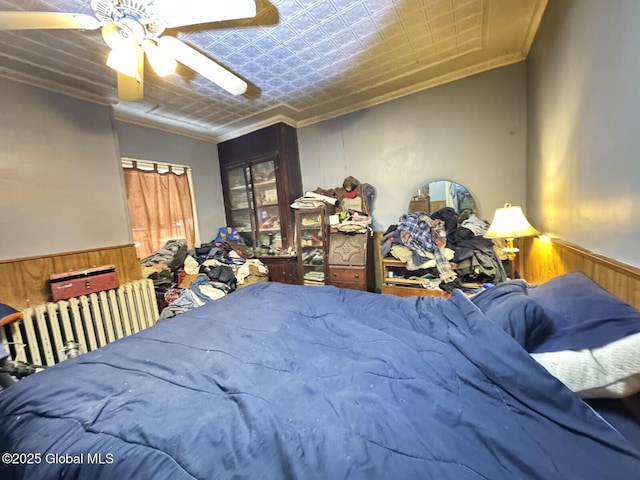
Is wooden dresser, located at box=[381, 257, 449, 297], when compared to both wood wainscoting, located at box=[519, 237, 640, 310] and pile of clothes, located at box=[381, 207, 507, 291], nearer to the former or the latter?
pile of clothes, located at box=[381, 207, 507, 291]

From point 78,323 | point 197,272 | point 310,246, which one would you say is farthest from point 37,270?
point 310,246

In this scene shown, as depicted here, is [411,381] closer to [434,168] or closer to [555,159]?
A: [555,159]

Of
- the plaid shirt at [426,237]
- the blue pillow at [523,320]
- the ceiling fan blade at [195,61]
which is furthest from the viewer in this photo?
the plaid shirt at [426,237]

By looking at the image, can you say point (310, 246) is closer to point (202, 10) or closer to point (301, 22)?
point (301, 22)

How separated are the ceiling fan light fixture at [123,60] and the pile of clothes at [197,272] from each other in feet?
6.14

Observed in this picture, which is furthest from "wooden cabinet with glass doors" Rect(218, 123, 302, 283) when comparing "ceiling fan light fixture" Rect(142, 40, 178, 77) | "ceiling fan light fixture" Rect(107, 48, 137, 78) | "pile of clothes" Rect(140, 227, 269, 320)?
"ceiling fan light fixture" Rect(107, 48, 137, 78)

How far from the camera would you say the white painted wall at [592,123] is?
862 mm

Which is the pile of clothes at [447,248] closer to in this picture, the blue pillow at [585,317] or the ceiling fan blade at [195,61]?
the blue pillow at [585,317]

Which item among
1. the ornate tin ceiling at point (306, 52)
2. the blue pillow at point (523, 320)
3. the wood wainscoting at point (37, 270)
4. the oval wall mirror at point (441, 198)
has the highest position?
the ornate tin ceiling at point (306, 52)

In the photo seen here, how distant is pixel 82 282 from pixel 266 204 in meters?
2.03

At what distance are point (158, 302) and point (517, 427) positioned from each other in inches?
123

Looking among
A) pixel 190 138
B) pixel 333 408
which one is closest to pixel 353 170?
pixel 190 138

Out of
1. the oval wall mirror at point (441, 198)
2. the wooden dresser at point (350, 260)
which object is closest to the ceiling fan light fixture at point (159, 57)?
the wooden dresser at point (350, 260)

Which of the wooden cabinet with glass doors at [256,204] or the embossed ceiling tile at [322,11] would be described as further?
the wooden cabinet with glass doors at [256,204]
